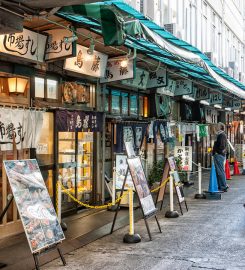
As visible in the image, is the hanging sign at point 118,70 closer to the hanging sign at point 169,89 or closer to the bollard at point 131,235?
the hanging sign at point 169,89

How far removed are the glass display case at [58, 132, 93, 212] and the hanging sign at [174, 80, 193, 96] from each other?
22.1ft

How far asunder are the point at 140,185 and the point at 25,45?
3920mm

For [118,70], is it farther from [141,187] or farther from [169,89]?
[169,89]

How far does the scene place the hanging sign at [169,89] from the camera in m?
16.9

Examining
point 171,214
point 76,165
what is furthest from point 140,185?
point 76,165

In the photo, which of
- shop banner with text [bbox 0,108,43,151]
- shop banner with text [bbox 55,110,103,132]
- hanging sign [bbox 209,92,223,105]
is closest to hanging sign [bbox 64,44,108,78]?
shop banner with text [bbox 55,110,103,132]

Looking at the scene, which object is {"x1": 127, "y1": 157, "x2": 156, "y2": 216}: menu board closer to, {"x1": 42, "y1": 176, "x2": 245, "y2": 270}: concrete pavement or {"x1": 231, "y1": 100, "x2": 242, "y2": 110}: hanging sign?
{"x1": 42, "y1": 176, "x2": 245, "y2": 270}: concrete pavement

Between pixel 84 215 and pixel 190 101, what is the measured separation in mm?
11722

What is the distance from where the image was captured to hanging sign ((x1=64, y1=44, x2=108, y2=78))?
35.7ft

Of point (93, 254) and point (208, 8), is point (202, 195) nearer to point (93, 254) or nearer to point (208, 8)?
point (93, 254)

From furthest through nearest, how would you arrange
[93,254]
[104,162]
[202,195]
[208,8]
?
[208,8], [202,195], [104,162], [93,254]

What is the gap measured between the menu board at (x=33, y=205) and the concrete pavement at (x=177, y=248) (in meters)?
0.81

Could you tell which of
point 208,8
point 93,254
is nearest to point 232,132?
point 208,8

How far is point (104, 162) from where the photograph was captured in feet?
44.7
